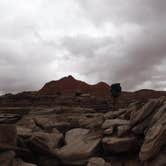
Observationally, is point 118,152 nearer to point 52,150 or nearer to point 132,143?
point 132,143

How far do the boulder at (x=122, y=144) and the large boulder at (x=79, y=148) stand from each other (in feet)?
3.04

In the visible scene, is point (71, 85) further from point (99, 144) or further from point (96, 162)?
point (96, 162)

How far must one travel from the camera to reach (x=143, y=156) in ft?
62.8

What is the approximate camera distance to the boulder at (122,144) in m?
21.0

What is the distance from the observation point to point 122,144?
2103 centimetres

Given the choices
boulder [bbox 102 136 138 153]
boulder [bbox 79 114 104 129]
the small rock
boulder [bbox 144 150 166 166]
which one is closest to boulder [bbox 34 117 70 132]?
boulder [bbox 79 114 104 129]

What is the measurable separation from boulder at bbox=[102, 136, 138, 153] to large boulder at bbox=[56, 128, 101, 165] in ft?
3.04

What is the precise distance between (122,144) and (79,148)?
255 centimetres

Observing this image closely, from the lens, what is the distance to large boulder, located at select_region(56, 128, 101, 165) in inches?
826

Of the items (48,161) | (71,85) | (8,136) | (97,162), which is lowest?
(48,161)

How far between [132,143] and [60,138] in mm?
5040

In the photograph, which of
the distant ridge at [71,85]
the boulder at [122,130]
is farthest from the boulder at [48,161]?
the distant ridge at [71,85]

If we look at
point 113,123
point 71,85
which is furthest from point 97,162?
point 71,85

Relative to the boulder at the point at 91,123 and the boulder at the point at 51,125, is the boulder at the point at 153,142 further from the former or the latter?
the boulder at the point at 51,125
